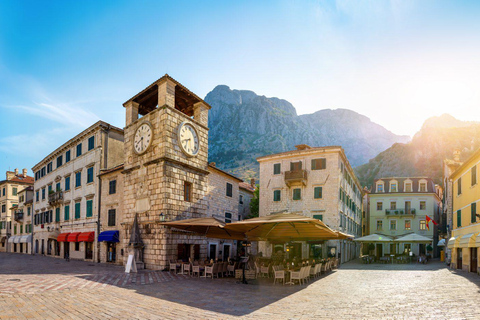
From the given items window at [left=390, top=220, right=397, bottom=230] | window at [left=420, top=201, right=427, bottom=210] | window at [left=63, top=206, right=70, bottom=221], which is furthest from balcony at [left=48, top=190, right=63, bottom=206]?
window at [left=420, top=201, right=427, bottom=210]

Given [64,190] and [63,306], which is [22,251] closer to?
[64,190]

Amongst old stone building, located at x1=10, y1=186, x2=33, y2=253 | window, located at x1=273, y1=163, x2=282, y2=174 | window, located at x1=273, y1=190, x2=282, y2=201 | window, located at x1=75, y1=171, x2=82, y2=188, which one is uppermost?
window, located at x1=273, y1=163, x2=282, y2=174

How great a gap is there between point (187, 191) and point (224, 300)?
1283cm

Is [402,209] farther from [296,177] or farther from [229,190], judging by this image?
[229,190]

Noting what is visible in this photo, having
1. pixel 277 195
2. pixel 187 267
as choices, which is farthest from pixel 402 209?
pixel 187 267

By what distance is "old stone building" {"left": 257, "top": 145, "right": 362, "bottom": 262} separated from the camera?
29578 millimetres

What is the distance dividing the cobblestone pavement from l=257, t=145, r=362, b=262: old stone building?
15018 millimetres

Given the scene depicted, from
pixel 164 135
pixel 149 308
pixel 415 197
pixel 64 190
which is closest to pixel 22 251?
pixel 64 190

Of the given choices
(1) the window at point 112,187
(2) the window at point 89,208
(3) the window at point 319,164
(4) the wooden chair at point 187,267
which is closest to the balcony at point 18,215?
(2) the window at point 89,208

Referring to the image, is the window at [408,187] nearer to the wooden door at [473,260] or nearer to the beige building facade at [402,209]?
the beige building facade at [402,209]

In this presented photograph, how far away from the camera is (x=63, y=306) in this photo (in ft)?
30.2

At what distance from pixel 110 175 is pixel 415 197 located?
42477mm

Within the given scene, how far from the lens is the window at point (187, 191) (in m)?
22.4

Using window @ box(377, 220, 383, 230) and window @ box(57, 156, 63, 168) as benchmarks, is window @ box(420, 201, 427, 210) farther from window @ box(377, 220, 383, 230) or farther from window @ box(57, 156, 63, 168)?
window @ box(57, 156, 63, 168)
